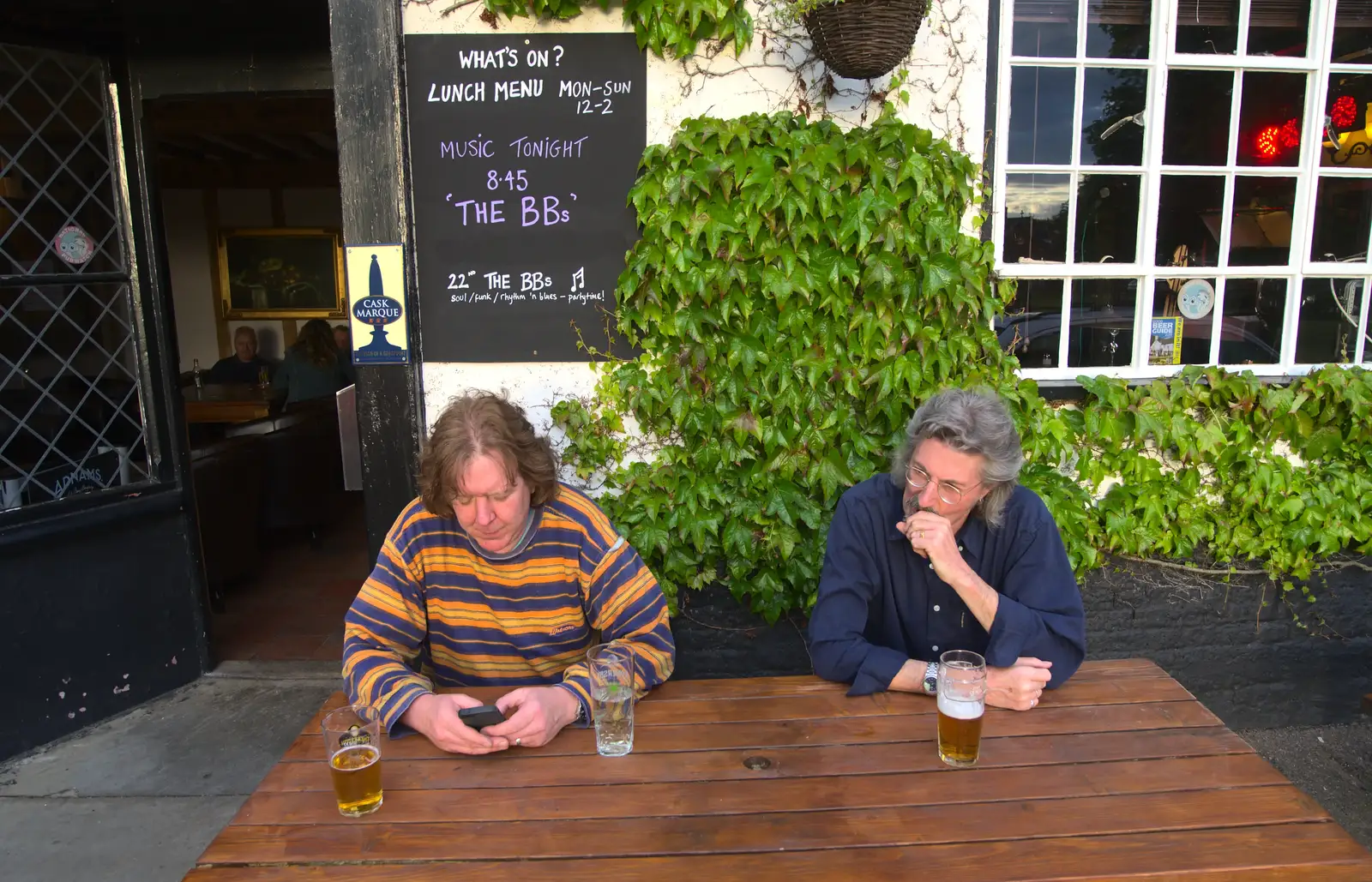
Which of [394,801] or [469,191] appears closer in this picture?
[394,801]

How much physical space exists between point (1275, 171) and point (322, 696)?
4.23m

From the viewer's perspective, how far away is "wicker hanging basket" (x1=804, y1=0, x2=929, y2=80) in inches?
98.3

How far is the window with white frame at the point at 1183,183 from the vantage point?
305 cm

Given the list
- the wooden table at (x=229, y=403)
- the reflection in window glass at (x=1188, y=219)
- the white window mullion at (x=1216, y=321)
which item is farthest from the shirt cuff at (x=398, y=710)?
the wooden table at (x=229, y=403)

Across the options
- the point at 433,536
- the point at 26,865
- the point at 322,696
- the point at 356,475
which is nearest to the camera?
the point at 433,536

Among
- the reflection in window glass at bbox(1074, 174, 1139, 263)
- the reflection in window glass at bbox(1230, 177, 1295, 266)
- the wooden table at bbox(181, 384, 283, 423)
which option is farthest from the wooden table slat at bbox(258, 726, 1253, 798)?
the wooden table at bbox(181, 384, 283, 423)

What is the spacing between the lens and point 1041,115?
308 centimetres

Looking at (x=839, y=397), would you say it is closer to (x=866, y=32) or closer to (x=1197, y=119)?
(x=866, y=32)

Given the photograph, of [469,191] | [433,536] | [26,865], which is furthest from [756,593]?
[26,865]

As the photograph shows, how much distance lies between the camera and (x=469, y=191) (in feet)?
9.66

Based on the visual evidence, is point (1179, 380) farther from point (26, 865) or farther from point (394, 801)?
point (26, 865)

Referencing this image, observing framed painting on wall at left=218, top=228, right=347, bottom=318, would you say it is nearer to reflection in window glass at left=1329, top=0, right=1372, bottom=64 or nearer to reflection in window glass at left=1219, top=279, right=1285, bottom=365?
reflection in window glass at left=1219, top=279, right=1285, bottom=365

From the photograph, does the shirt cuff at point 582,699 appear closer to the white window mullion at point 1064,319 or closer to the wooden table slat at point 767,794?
the wooden table slat at point 767,794

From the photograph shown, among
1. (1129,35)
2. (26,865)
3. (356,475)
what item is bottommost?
(26,865)
